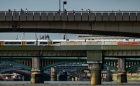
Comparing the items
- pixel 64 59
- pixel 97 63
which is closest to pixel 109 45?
pixel 97 63

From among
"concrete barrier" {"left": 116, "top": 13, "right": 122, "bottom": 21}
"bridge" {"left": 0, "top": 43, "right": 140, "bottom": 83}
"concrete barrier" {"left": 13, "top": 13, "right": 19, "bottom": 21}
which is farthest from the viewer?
"bridge" {"left": 0, "top": 43, "right": 140, "bottom": 83}

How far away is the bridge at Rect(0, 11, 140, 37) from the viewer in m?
93.1

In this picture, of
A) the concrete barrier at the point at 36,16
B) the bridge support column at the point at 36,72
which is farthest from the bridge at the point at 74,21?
Answer: the bridge support column at the point at 36,72

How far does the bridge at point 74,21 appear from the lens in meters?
93.1

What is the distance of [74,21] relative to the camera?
93.8m

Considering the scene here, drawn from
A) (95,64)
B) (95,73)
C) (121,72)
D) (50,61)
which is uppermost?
(95,64)

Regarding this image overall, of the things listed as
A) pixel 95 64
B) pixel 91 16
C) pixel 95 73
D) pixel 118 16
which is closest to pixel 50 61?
pixel 95 64

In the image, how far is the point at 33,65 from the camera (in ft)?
618

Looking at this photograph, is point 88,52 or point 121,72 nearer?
point 88,52

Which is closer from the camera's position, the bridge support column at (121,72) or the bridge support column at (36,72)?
the bridge support column at (36,72)

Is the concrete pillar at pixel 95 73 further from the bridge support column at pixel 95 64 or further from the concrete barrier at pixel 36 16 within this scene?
the concrete barrier at pixel 36 16

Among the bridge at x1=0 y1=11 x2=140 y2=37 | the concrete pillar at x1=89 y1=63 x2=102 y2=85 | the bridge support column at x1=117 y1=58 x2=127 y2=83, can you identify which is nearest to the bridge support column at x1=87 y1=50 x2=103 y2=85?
the concrete pillar at x1=89 y1=63 x2=102 y2=85

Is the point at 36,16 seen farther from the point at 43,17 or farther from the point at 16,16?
the point at 16,16

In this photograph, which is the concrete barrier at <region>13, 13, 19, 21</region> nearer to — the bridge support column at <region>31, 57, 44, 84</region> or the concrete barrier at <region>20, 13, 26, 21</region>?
the concrete barrier at <region>20, 13, 26, 21</region>
